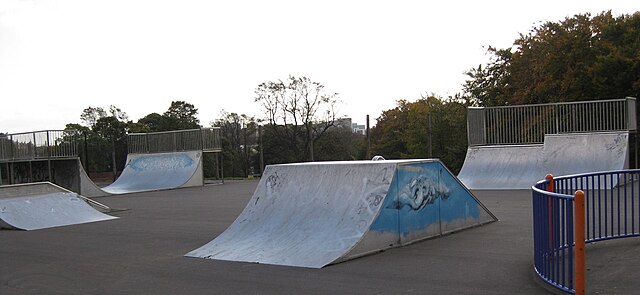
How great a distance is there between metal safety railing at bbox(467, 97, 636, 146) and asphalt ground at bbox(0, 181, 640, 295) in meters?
12.7

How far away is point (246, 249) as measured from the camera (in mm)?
8672

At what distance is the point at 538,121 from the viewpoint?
81.3ft

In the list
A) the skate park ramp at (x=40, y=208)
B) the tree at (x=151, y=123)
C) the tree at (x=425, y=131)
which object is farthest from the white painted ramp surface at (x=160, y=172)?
the tree at (x=151, y=123)

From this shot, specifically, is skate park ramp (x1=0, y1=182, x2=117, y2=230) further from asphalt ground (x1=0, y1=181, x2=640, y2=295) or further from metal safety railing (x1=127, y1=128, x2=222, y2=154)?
metal safety railing (x1=127, y1=128, x2=222, y2=154)

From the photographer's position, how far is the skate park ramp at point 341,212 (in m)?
8.14

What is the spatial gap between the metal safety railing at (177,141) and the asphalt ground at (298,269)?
18.9 meters

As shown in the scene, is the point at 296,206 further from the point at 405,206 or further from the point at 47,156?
the point at 47,156

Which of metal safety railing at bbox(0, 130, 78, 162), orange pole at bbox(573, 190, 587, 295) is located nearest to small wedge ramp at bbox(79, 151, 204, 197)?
metal safety railing at bbox(0, 130, 78, 162)

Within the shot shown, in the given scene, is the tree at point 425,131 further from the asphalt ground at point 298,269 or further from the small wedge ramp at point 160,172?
the asphalt ground at point 298,269

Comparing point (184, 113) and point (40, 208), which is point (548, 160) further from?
point (184, 113)


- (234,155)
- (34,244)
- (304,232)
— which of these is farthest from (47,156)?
(234,155)

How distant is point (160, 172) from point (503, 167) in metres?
17.3

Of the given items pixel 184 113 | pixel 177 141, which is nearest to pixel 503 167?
pixel 177 141

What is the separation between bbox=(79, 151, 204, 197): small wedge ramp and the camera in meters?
28.1
